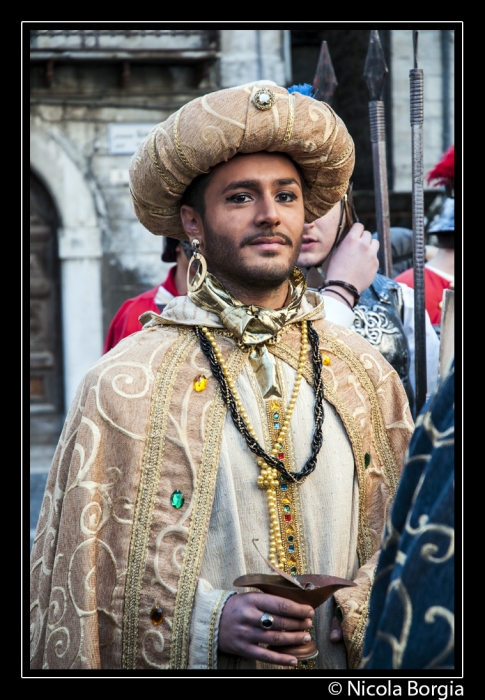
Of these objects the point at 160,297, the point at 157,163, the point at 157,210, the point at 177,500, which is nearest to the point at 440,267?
the point at 160,297

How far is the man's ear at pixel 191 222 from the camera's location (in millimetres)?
2510

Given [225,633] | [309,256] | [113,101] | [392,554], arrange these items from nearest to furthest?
[392,554] → [225,633] → [309,256] → [113,101]

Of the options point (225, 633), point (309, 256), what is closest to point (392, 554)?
point (225, 633)

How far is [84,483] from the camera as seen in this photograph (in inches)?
88.4

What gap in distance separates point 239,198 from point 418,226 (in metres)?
1.13

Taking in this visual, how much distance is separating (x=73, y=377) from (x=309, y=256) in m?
5.67

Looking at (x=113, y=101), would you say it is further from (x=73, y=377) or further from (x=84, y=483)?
(x=84, y=483)

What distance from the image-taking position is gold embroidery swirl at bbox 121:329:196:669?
2.22 m

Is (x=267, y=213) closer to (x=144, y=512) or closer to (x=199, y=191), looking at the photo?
(x=199, y=191)

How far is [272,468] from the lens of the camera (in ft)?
7.45

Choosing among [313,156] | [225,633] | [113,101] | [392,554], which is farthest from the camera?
[113,101]

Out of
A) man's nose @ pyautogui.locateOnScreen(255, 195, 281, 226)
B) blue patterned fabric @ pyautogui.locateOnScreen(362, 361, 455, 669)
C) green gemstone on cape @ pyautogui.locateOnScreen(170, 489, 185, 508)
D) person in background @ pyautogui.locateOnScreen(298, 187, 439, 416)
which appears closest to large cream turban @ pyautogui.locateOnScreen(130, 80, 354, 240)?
man's nose @ pyautogui.locateOnScreen(255, 195, 281, 226)

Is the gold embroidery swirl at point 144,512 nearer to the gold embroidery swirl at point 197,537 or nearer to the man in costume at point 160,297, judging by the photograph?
the gold embroidery swirl at point 197,537
